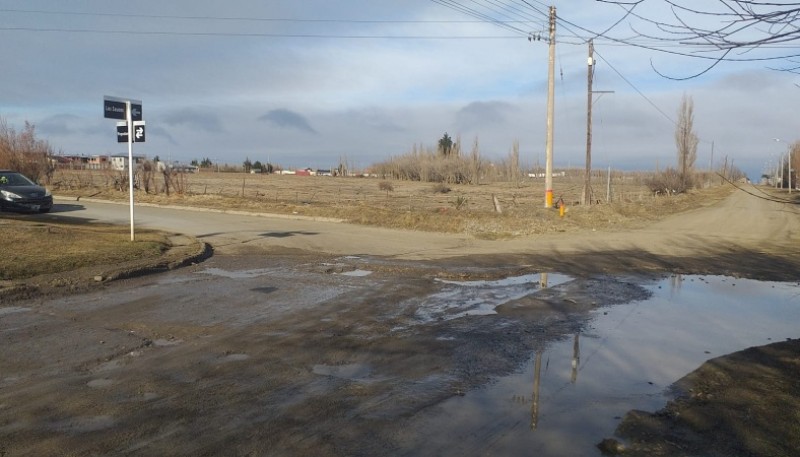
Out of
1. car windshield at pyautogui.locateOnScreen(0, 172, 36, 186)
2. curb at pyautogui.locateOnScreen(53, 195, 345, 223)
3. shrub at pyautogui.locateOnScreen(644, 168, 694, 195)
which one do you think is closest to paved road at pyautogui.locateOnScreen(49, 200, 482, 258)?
curb at pyautogui.locateOnScreen(53, 195, 345, 223)

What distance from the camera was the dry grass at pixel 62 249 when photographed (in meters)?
11.6

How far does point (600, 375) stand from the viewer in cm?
669

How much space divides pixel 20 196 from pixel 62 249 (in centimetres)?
1205

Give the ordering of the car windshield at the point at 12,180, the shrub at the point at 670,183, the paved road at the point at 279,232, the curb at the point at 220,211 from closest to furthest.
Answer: the paved road at the point at 279,232
the car windshield at the point at 12,180
the curb at the point at 220,211
the shrub at the point at 670,183

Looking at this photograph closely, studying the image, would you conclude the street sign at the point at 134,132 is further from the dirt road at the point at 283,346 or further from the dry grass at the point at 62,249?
the dirt road at the point at 283,346

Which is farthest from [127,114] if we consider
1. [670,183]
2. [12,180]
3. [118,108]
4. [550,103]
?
[670,183]

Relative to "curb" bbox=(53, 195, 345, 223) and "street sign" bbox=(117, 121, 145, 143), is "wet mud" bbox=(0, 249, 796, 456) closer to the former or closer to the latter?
"street sign" bbox=(117, 121, 145, 143)

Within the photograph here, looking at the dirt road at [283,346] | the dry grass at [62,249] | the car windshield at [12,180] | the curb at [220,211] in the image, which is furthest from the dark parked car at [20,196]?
the dirt road at [283,346]

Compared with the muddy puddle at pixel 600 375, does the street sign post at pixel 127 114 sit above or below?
above

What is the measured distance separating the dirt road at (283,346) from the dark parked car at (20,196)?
39.0 feet

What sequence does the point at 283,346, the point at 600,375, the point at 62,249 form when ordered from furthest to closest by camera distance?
the point at 62,249, the point at 283,346, the point at 600,375

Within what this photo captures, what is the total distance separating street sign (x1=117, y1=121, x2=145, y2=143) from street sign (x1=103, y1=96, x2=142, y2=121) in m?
0.23

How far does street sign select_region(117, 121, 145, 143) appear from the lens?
1588cm

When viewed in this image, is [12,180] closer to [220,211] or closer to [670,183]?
[220,211]
